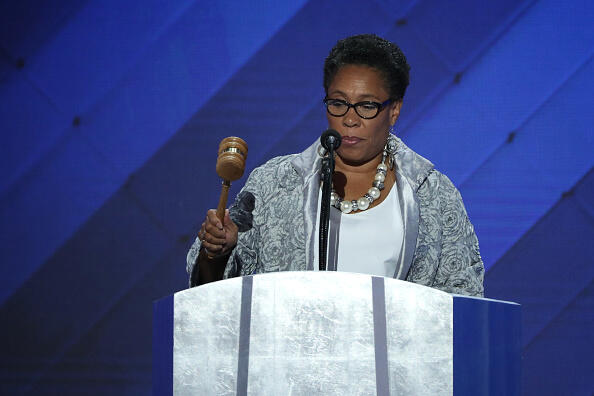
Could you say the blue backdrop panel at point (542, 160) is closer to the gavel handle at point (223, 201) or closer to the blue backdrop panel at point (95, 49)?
the blue backdrop panel at point (95, 49)

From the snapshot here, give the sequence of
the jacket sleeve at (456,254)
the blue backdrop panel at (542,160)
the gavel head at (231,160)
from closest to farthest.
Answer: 1. the gavel head at (231,160)
2. the jacket sleeve at (456,254)
3. the blue backdrop panel at (542,160)

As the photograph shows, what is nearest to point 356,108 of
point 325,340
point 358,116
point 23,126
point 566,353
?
point 358,116

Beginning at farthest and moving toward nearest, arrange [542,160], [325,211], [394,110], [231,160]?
[542,160]
[394,110]
[325,211]
[231,160]

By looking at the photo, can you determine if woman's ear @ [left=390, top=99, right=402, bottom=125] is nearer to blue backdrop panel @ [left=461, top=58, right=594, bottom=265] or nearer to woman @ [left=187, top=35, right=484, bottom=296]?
woman @ [left=187, top=35, right=484, bottom=296]

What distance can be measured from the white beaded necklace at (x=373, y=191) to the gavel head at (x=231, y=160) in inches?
15.7

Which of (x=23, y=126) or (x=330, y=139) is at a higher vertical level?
(x=23, y=126)

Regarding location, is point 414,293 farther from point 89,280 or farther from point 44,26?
point 44,26

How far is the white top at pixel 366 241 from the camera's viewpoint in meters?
1.52

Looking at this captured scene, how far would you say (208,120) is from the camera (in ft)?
8.41

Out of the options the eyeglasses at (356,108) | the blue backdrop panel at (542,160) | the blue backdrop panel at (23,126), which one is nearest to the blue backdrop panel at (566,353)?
the blue backdrop panel at (542,160)

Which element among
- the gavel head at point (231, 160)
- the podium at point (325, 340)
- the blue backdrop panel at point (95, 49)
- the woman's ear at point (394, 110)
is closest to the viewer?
the podium at point (325, 340)

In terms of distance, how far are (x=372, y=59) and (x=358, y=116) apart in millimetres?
138

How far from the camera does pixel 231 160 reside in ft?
3.89

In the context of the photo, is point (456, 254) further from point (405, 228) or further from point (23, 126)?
point (23, 126)
